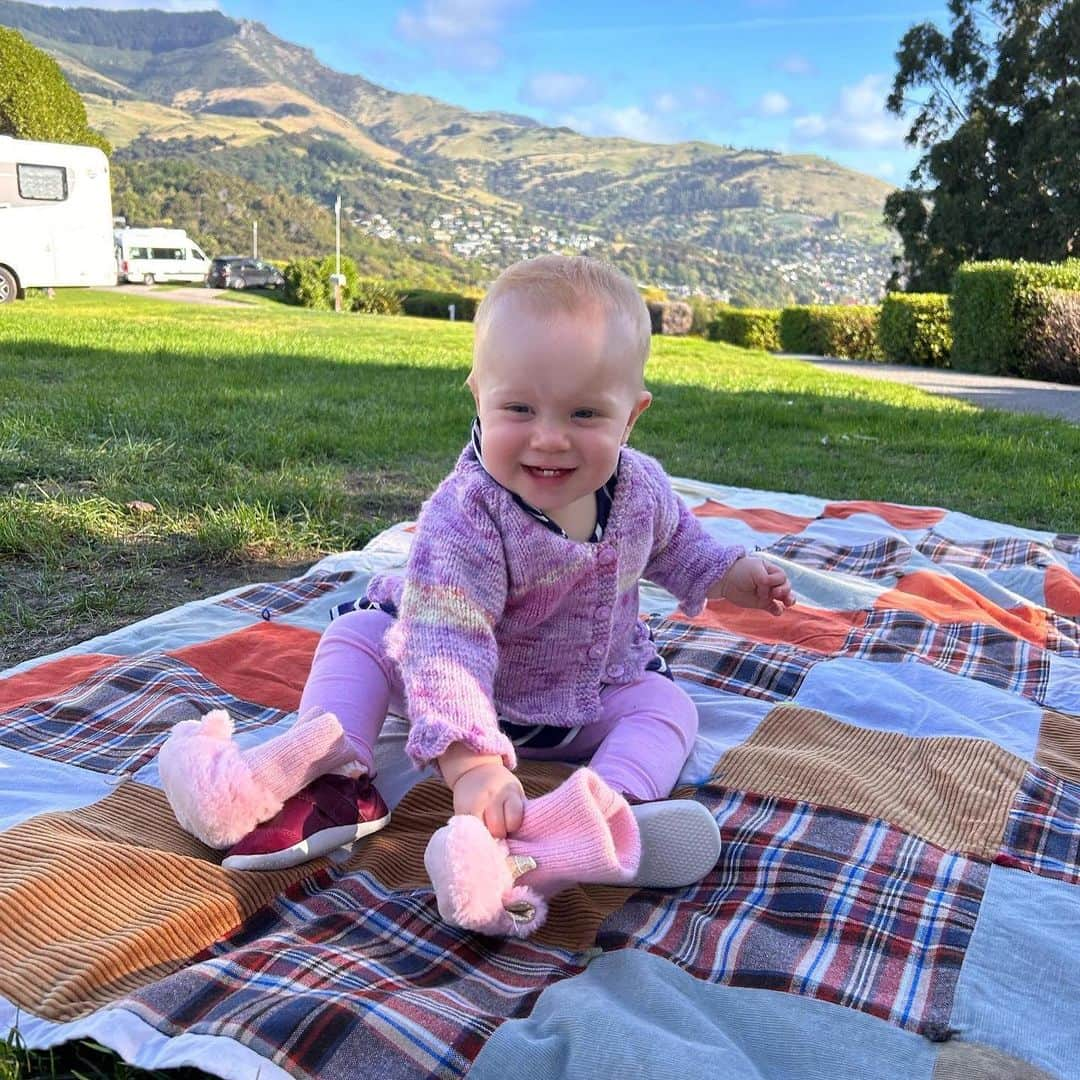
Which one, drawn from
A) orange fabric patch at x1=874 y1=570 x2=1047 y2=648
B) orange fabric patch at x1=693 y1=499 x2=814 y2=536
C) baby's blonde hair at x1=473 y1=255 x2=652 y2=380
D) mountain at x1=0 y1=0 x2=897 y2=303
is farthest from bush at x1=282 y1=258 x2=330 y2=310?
mountain at x1=0 y1=0 x2=897 y2=303

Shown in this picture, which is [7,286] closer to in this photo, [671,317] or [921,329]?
[921,329]

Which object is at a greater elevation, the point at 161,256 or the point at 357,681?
the point at 161,256

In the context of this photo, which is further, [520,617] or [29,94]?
[29,94]

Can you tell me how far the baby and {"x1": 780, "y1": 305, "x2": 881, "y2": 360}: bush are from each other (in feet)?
53.2

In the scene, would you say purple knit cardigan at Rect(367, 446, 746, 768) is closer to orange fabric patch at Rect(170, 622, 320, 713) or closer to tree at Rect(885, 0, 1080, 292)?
orange fabric patch at Rect(170, 622, 320, 713)

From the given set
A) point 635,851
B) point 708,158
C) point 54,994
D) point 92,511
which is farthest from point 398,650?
point 708,158

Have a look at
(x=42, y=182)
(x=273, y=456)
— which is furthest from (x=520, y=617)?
(x=42, y=182)

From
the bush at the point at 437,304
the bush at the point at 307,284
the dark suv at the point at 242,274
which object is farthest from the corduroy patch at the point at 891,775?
the dark suv at the point at 242,274

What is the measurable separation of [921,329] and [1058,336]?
3.19m

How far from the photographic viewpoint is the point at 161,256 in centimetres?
3278

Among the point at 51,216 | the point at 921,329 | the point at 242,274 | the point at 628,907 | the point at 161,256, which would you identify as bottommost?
the point at 628,907

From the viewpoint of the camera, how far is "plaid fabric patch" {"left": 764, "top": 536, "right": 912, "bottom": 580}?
307 cm

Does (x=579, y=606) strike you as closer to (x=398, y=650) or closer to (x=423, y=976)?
(x=398, y=650)

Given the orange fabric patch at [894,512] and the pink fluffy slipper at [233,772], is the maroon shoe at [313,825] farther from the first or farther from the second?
the orange fabric patch at [894,512]
